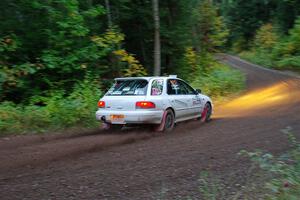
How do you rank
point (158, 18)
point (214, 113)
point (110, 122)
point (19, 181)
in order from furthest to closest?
point (158, 18) < point (214, 113) < point (110, 122) < point (19, 181)

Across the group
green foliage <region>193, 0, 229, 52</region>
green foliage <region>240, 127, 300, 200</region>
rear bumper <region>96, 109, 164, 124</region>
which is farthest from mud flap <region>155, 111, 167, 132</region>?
green foliage <region>193, 0, 229, 52</region>

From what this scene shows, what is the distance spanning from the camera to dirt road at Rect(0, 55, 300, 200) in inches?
250

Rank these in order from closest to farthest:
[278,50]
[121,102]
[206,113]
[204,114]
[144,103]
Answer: [144,103] → [121,102] → [204,114] → [206,113] → [278,50]

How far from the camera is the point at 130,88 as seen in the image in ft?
40.4

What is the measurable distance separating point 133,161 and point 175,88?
522 centimetres

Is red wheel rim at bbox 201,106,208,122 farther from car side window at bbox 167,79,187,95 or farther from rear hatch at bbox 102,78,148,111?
rear hatch at bbox 102,78,148,111

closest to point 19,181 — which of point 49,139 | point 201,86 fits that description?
point 49,139

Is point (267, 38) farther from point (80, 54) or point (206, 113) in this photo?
point (80, 54)

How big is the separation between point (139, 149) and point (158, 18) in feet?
40.6

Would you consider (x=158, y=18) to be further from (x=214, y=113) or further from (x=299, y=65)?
(x=299, y=65)

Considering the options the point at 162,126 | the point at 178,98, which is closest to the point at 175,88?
the point at 178,98

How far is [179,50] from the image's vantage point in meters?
23.9

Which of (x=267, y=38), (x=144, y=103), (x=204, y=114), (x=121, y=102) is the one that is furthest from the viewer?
(x=267, y=38)

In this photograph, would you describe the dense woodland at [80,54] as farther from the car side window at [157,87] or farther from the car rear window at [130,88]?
the car side window at [157,87]
